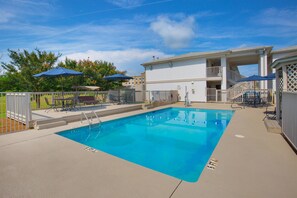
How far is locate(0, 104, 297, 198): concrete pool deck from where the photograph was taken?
2328mm

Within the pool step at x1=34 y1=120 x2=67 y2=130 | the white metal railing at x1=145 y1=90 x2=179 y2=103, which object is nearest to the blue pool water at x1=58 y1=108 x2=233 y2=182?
the pool step at x1=34 y1=120 x2=67 y2=130

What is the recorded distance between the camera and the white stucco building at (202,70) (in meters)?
16.3

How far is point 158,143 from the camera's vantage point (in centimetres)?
584

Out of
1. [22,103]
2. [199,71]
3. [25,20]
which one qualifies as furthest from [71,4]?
[199,71]

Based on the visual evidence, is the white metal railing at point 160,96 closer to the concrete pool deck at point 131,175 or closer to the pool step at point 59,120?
the pool step at point 59,120

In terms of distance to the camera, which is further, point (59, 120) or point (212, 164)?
point (59, 120)

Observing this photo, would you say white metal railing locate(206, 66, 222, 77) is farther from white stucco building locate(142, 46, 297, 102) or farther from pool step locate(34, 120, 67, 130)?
pool step locate(34, 120, 67, 130)

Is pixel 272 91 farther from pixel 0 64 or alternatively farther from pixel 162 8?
pixel 0 64

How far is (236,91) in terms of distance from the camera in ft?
51.7

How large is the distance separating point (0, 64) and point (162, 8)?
15670 mm

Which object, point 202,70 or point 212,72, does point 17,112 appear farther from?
point 212,72

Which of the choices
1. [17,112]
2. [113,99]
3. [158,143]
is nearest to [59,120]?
[17,112]

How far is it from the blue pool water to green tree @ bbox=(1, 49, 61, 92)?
1033 centimetres

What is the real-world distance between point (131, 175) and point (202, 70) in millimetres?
17459
